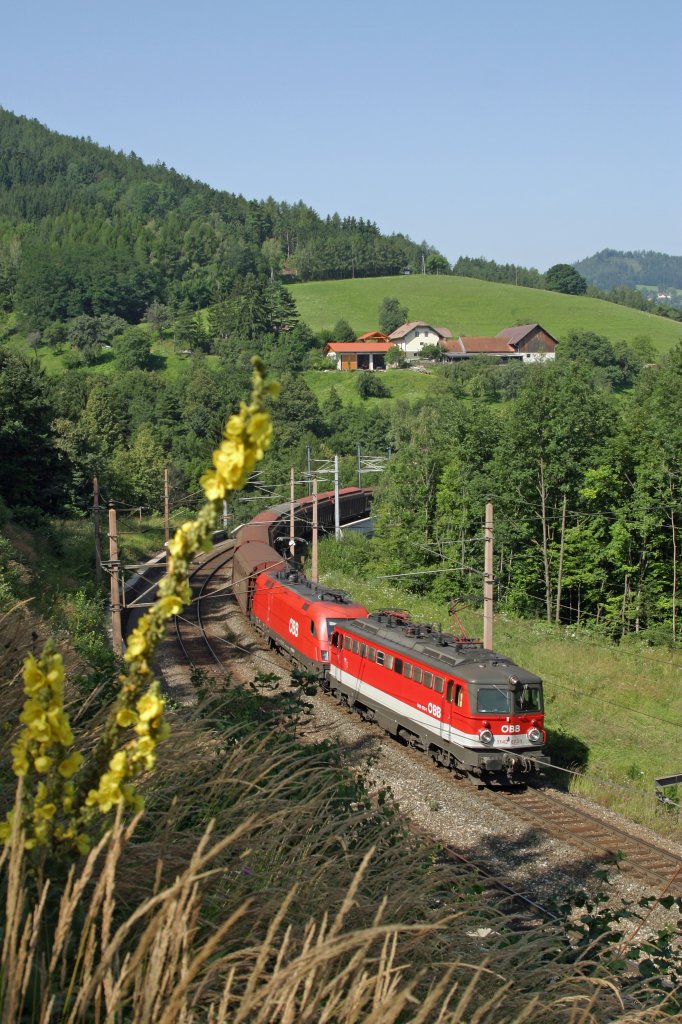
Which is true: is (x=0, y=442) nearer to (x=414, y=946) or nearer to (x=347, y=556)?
(x=347, y=556)

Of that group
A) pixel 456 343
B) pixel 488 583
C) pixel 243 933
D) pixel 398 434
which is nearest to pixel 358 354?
pixel 456 343

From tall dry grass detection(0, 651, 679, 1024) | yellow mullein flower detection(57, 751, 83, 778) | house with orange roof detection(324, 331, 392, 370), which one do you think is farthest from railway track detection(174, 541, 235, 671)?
house with orange roof detection(324, 331, 392, 370)

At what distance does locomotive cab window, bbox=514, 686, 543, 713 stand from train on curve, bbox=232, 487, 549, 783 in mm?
20

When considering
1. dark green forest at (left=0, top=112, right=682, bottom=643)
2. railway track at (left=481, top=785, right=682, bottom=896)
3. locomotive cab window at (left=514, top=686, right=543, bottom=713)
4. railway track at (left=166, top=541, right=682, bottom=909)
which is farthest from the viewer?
dark green forest at (left=0, top=112, right=682, bottom=643)

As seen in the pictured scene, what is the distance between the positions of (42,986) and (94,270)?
13733 cm

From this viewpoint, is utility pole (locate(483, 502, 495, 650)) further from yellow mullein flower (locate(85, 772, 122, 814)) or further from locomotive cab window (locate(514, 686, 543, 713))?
yellow mullein flower (locate(85, 772, 122, 814))

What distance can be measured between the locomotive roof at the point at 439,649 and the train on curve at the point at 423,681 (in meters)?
0.02

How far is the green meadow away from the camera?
420ft

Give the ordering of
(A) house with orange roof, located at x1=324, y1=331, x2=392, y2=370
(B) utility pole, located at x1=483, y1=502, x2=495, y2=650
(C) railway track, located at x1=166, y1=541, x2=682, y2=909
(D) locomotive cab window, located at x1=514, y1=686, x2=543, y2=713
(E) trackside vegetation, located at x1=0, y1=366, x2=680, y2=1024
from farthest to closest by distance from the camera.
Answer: (A) house with orange roof, located at x1=324, y1=331, x2=392, y2=370
(B) utility pole, located at x1=483, y1=502, x2=495, y2=650
(D) locomotive cab window, located at x1=514, y1=686, x2=543, y2=713
(C) railway track, located at x1=166, y1=541, x2=682, y2=909
(E) trackside vegetation, located at x1=0, y1=366, x2=680, y2=1024

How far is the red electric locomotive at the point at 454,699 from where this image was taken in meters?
17.0

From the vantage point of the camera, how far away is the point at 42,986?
290 cm

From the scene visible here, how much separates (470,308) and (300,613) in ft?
410

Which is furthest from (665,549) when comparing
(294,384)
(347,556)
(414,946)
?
(294,384)

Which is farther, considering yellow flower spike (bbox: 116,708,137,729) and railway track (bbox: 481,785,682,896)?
railway track (bbox: 481,785,682,896)
